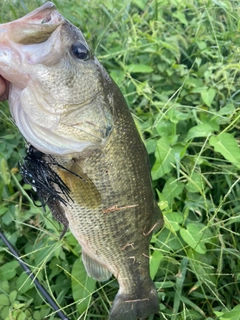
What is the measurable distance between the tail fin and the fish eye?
40.1 inches

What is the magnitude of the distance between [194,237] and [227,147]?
0.52m

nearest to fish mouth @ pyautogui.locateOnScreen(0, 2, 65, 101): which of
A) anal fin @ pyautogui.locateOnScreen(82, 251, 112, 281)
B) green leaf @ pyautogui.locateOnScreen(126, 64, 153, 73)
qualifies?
anal fin @ pyautogui.locateOnScreen(82, 251, 112, 281)

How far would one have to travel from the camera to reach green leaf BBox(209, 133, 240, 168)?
195 cm

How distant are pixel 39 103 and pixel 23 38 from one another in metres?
0.20

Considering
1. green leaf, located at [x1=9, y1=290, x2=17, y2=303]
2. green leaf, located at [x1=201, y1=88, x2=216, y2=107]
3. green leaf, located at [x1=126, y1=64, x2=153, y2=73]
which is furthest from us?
green leaf, located at [x1=126, y1=64, x2=153, y2=73]

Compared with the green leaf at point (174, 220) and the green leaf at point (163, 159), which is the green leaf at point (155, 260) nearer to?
the green leaf at point (174, 220)

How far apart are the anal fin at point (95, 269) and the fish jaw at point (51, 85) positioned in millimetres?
563

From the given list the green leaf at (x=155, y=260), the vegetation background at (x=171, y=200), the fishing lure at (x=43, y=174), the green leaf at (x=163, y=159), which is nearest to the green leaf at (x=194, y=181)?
the vegetation background at (x=171, y=200)

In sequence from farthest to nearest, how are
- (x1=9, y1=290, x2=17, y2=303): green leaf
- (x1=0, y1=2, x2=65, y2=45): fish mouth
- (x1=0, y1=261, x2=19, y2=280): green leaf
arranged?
1. (x1=0, y1=261, x2=19, y2=280): green leaf
2. (x1=9, y1=290, x2=17, y2=303): green leaf
3. (x1=0, y1=2, x2=65, y2=45): fish mouth

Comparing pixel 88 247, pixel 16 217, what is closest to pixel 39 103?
pixel 88 247

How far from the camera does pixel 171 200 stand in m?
2.06

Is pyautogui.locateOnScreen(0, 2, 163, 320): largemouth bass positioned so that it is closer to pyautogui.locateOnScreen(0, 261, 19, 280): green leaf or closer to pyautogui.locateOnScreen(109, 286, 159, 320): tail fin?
pyautogui.locateOnScreen(109, 286, 159, 320): tail fin

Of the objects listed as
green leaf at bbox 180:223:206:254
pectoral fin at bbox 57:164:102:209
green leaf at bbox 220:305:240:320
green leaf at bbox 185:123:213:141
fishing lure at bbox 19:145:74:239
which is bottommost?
green leaf at bbox 220:305:240:320

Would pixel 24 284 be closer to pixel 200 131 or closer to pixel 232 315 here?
pixel 232 315
